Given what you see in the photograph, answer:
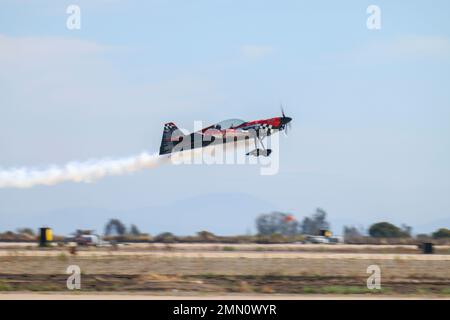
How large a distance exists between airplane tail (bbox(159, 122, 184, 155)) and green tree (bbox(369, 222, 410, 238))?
57801 millimetres

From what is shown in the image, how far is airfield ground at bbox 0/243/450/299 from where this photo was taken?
3772 cm

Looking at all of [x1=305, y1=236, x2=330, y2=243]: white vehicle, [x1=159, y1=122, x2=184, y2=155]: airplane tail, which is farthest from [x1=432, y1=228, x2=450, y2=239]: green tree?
[x1=159, y1=122, x2=184, y2=155]: airplane tail

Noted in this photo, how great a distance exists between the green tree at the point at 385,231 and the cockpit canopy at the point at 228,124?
184 ft

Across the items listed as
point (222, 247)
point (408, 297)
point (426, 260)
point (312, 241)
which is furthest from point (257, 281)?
point (312, 241)

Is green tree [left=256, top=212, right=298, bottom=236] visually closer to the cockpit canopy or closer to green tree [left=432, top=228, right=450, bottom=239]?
green tree [left=432, top=228, right=450, bottom=239]

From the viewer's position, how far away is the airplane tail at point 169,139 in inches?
2420

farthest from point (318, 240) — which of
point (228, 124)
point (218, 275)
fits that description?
point (218, 275)

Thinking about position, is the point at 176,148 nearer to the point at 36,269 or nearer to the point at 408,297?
the point at 36,269

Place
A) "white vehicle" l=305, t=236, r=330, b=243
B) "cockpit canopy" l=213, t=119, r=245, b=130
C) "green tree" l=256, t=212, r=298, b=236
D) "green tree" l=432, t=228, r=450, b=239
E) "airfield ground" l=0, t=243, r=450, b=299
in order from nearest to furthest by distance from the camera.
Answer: "airfield ground" l=0, t=243, r=450, b=299 → "cockpit canopy" l=213, t=119, r=245, b=130 → "white vehicle" l=305, t=236, r=330, b=243 → "green tree" l=432, t=228, r=450, b=239 → "green tree" l=256, t=212, r=298, b=236

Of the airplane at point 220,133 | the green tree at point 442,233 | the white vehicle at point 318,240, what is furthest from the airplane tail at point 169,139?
the green tree at point 442,233

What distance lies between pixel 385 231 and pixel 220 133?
60.0 metres

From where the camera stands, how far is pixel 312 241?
85625mm

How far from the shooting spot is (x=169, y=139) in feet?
202

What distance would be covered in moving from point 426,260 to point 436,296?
62.8 ft
